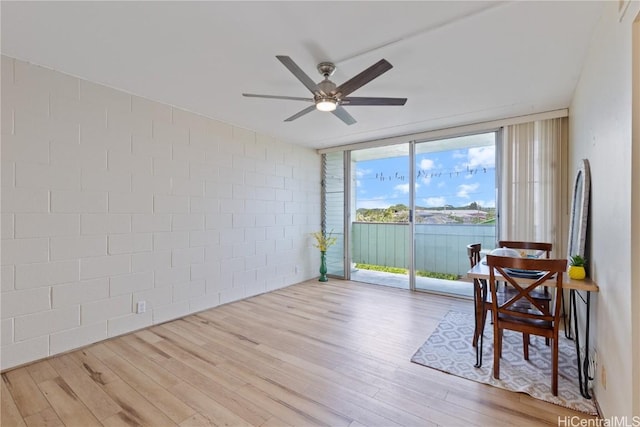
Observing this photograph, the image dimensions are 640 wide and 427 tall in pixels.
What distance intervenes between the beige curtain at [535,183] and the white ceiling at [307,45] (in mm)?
456

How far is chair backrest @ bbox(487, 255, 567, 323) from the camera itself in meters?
1.92

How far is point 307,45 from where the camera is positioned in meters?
2.09

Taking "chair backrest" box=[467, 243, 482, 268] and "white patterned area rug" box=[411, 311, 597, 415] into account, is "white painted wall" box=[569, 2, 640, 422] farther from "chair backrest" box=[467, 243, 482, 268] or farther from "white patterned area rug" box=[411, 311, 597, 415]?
"chair backrest" box=[467, 243, 482, 268]

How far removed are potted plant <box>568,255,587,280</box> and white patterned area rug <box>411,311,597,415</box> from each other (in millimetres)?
749

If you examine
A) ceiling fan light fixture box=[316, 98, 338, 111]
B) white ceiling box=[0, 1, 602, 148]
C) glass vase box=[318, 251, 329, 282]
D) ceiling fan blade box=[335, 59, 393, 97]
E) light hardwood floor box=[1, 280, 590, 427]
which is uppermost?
white ceiling box=[0, 1, 602, 148]

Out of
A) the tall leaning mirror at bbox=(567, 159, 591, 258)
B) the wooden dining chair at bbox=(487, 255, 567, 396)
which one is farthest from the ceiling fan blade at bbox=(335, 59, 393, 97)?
the tall leaning mirror at bbox=(567, 159, 591, 258)

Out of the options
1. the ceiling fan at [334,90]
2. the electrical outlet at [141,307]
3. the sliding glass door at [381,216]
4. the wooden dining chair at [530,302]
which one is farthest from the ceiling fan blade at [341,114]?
the electrical outlet at [141,307]

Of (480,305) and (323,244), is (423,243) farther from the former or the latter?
(480,305)

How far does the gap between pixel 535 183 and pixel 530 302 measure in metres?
2.03

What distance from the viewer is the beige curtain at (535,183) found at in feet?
11.1

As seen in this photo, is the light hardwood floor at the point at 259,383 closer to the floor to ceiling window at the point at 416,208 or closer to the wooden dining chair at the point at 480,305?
the wooden dining chair at the point at 480,305

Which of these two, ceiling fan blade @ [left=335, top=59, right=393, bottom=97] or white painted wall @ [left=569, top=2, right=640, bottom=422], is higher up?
ceiling fan blade @ [left=335, top=59, right=393, bottom=97]

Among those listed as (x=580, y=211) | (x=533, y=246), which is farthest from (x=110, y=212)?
(x=533, y=246)

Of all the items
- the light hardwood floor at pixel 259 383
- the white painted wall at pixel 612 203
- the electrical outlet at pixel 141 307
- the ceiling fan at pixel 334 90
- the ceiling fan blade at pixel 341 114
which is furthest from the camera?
the electrical outlet at pixel 141 307
